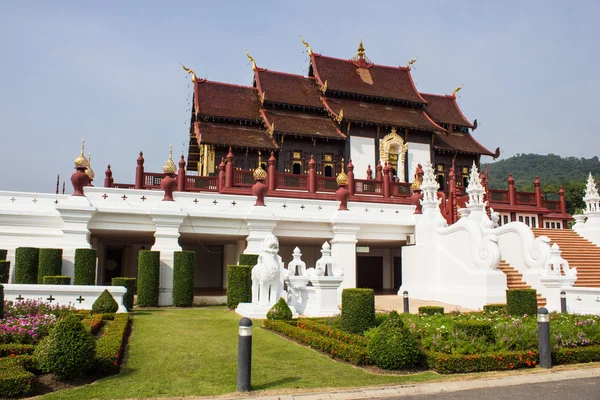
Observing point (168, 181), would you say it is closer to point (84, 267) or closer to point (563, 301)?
point (84, 267)

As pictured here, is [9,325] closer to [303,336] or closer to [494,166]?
[303,336]

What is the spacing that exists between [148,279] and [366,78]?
22.4m

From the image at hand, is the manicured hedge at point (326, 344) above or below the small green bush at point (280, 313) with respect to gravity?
below

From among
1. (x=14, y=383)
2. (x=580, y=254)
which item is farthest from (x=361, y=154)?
(x=14, y=383)

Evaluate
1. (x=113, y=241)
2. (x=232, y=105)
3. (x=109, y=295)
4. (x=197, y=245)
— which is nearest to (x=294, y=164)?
(x=232, y=105)

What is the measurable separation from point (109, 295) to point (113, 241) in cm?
1015

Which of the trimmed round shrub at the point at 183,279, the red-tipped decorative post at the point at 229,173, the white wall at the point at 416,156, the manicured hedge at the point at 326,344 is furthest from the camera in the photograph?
the white wall at the point at 416,156

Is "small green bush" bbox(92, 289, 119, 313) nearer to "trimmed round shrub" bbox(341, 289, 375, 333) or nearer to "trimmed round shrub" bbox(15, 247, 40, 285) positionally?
"trimmed round shrub" bbox(15, 247, 40, 285)

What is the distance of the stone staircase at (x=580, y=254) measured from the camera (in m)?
15.7

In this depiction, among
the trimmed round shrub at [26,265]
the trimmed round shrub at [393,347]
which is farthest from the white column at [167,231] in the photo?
the trimmed round shrub at [393,347]

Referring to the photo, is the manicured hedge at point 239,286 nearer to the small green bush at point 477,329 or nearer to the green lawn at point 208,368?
the green lawn at point 208,368

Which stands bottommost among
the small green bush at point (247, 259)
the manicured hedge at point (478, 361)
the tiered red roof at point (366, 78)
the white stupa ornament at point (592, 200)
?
the manicured hedge at point (478, 361)

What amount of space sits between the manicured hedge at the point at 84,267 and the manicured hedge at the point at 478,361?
10.4 metres

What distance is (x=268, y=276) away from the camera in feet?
42.0
